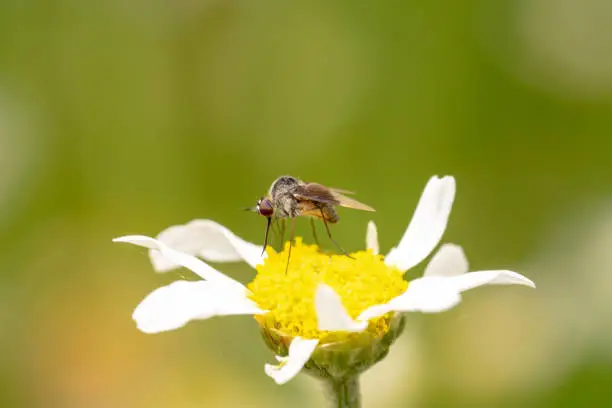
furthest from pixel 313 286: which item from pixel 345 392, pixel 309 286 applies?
pixel 345 392

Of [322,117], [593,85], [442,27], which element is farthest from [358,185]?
[593,85]

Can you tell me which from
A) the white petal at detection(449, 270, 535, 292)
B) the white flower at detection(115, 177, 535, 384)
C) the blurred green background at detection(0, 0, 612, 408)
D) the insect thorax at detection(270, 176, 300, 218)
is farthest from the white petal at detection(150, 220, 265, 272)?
the blurred green background at detection(0, 0, 612, 408)

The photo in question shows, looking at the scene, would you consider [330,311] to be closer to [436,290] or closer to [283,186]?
[436,290]

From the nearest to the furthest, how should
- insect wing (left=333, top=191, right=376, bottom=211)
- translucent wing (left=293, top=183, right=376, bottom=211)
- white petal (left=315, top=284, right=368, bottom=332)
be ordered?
white petal (left=315, top=284, right=368, bottom=332)
insect wing (left=333, top=191, right=376, bottom=211)
translucent wing (left=293, top=183, right=376, bottom=211)

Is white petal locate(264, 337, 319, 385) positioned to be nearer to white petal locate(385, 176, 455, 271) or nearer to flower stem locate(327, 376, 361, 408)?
flower stem locate(327, 376, 361, 408)

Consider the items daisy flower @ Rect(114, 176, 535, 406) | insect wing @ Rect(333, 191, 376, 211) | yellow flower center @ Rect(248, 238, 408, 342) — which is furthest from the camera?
insect wing @ Rect(333, 191, 376, 211)

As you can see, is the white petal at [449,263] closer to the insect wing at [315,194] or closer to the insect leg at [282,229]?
the insect wing at [315,194]

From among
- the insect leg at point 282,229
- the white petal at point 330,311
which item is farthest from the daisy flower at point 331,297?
the insect leg at point 282,229
